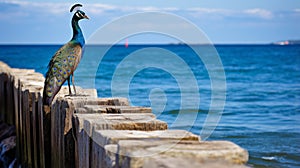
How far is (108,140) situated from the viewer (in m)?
3.63

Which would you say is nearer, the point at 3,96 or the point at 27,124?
the point at 27,124

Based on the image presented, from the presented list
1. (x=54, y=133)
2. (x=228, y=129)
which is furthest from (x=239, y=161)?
(x=228, y=129)

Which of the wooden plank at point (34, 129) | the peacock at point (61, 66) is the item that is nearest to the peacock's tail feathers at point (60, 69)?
the peacock at point (61, 66)

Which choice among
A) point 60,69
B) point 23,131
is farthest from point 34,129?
point 23,131

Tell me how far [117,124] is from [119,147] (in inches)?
35.6

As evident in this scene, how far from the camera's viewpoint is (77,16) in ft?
25.4

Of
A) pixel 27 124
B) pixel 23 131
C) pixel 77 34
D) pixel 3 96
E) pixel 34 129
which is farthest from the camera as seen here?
pixel 3 96

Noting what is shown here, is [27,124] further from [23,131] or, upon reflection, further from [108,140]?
[108,140]

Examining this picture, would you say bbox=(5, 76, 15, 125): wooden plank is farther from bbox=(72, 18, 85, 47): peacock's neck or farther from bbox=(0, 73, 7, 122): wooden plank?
bbox=(72, 18, 85, 47): peacock's neck

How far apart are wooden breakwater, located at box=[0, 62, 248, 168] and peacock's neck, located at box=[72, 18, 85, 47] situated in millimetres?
740

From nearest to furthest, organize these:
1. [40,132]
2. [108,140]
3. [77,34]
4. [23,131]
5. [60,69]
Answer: [108,140], [60,69], [40,132], [77,34], [23,131]

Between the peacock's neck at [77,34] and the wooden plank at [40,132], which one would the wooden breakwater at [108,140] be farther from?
the peacock's neck at [77,34]

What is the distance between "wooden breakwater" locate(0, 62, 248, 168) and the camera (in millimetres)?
2932

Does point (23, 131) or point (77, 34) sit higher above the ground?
point (77, 34)
